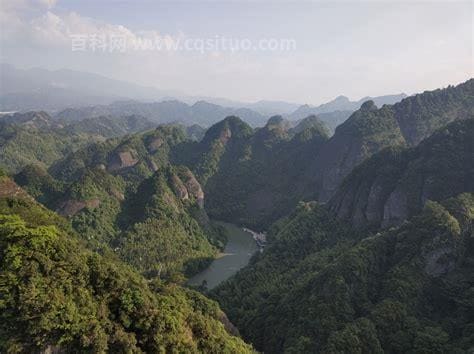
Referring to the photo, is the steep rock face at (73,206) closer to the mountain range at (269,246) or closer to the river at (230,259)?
the mountain range at (269,246)

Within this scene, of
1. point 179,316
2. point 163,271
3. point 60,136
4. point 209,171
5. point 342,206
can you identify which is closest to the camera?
point 179,316

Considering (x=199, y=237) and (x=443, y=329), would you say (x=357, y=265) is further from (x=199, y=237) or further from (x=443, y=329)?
(x=199, y=237)

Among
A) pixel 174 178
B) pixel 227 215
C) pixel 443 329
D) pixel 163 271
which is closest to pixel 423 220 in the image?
pixel 443 329

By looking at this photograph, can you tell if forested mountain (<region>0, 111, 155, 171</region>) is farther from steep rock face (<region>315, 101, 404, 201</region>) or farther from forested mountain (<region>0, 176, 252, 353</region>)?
forested mountain (<region>0, 176, 252, 353</region>)

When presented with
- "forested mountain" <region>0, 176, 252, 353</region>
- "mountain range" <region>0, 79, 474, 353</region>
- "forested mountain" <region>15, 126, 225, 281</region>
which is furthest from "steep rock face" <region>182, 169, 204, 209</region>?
"forested mountain" <region>0, 176, 252, 353</region>

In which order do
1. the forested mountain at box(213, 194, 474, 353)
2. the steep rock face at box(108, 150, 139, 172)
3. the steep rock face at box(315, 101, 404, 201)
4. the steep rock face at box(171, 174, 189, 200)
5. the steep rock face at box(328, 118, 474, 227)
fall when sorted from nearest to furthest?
the forested mountain at box(213, 194, 474, 353) < the steep rock face at box(328, 118, 474, 227) < the steep rock face at box(171, 174, 189, 200) < the steep rock face at box(315, 101, 404, 201) < the steep rock face at box(108, 150, 139, 172)

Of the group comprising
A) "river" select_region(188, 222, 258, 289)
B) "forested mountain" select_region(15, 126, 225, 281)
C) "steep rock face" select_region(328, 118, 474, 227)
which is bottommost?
"river" select_region(188, 222, 258, 289)

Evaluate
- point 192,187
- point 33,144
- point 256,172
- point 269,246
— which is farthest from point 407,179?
point 33,144

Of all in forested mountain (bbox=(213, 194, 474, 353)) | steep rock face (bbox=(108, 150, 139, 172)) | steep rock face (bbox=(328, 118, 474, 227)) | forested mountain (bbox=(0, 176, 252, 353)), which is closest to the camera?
forested mountain (bbox=(0, 176, 252, 353))
